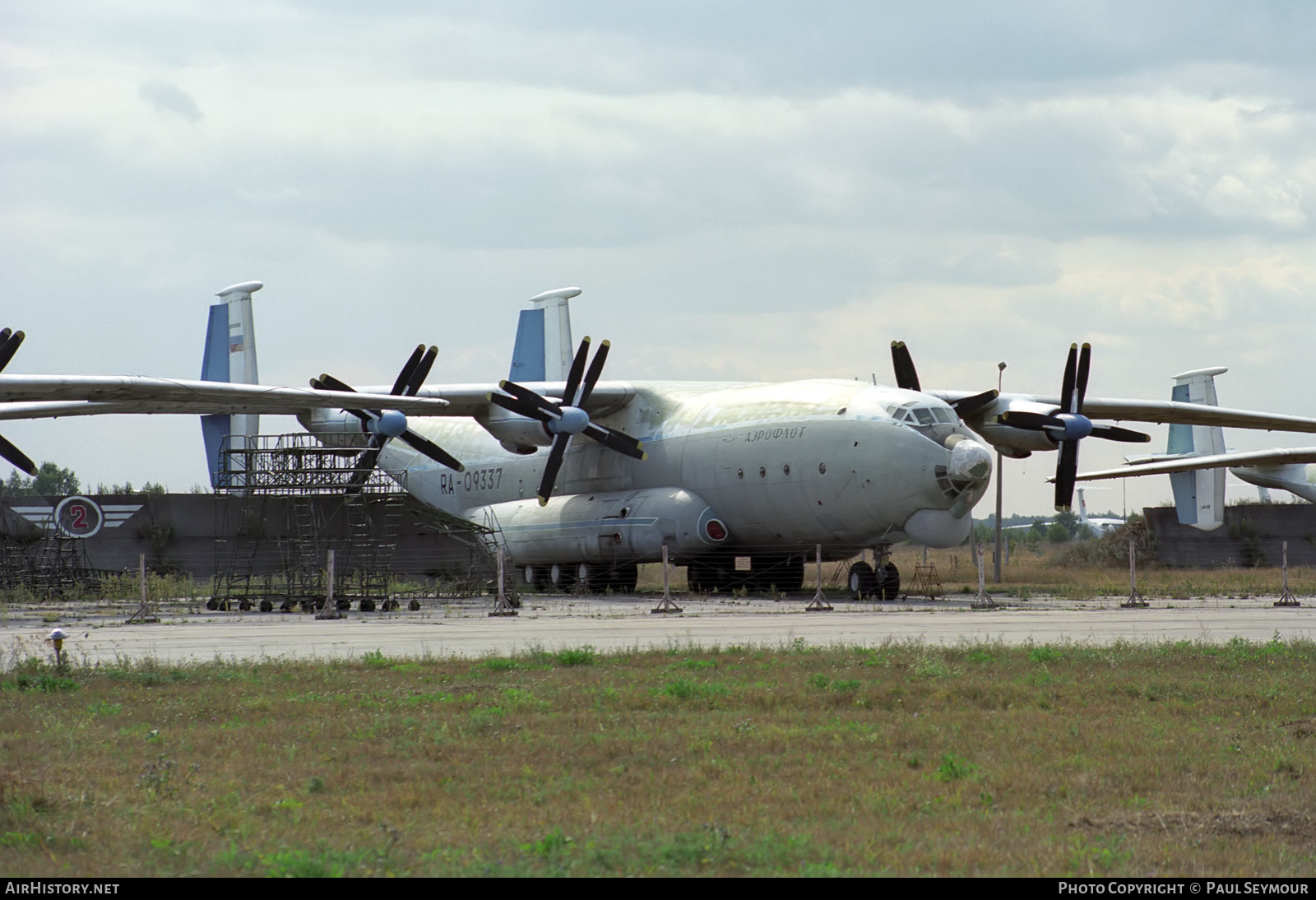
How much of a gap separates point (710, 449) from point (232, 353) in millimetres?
17306

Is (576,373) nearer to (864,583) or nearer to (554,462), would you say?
(554,462)

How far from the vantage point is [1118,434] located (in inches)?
1321

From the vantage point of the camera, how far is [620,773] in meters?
8.43

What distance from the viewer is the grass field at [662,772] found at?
6309 mm

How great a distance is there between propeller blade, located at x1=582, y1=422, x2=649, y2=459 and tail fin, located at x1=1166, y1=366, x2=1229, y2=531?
2189 centimetres

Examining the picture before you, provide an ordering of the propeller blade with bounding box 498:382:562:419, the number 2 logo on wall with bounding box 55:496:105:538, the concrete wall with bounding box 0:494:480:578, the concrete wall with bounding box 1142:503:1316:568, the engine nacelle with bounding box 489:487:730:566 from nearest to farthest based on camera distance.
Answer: the propeller blade with bounding box 498:382:562:419 → the engine nacelle with bounding box 489:487:730:566 → the concrete wall with bounding box 0:494:480:578 → the number 2 logo on wall with bounding box 55:496:105:538 → the concrete wall with bounding box 1142:503:1316:568

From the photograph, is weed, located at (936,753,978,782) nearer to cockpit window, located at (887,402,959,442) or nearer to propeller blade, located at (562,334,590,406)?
cockpit window, located at (887,402,959,442)

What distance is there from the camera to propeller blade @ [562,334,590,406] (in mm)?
34156

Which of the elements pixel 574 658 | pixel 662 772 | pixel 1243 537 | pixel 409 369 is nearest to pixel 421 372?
pixel 409 369

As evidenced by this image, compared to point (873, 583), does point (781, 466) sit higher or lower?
higher

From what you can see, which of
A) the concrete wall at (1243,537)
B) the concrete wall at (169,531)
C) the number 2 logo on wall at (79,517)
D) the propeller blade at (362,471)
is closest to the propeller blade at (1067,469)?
the propeller blade at (362,471)

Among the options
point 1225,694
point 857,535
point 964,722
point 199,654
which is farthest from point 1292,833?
point 857,535

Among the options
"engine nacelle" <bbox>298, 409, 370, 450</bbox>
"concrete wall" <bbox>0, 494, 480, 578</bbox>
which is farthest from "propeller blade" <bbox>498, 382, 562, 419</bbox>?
"concrete wall" <bbox>0, 494, 480, 578</bbox>

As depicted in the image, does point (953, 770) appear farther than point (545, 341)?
No
